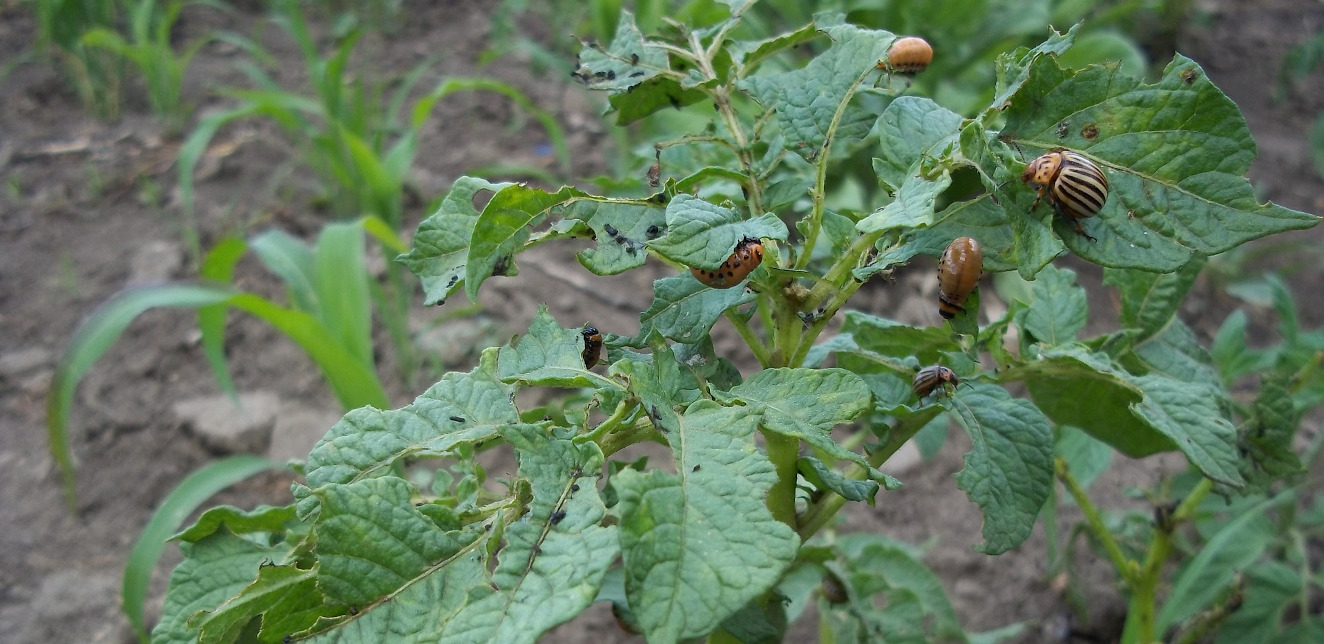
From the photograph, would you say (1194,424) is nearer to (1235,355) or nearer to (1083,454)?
(1083,454)

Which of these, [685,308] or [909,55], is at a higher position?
[909,55]

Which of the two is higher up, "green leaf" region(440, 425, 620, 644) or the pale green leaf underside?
the pale green leaf underside

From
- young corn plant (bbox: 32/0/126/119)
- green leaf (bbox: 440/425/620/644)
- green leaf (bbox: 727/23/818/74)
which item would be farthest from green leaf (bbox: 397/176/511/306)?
young corn plant (bbox: 32/0/126/119)

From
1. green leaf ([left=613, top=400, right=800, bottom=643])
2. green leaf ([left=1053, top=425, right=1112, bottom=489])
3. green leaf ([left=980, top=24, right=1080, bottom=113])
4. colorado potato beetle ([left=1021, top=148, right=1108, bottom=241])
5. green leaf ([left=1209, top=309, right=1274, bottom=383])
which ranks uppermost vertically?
green leaf ([left=980, top=24, right=1080, bottom=113])

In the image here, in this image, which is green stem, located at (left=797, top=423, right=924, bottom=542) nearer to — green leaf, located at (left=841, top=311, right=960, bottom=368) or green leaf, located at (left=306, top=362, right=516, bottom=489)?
green leaf, located at (left=841, top=311, right=960, bottom=368)

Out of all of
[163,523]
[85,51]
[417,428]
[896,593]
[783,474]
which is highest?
[417,428]

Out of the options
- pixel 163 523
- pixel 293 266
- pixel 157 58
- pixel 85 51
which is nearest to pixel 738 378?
pixel 163 523

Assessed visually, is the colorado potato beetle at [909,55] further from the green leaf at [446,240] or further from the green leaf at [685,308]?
the green leaf at [446,240]
